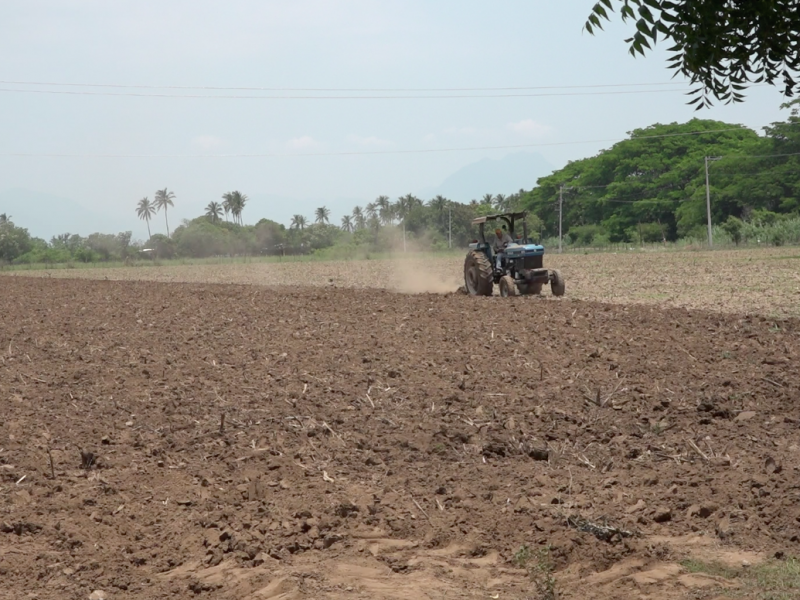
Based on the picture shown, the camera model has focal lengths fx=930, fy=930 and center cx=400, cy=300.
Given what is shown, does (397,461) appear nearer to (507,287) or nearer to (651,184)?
(507,287)

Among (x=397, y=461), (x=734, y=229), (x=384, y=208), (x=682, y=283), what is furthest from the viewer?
(x=384, y=208)

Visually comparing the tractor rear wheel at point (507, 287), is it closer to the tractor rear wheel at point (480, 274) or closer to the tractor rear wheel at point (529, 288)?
the tractor rear wheel at point (529, 288)

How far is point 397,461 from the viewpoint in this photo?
7.76 meters

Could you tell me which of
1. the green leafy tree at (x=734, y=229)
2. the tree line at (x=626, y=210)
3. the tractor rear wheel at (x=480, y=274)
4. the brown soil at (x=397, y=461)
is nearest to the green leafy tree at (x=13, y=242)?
the tree line at (x=626, y=210)

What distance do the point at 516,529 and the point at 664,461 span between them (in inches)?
78.9

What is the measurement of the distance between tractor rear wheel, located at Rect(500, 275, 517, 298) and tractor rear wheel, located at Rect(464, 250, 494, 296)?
13.3 inches

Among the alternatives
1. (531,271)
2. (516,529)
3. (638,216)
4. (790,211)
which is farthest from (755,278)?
(638,216)

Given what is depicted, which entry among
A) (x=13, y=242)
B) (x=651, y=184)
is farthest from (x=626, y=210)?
(x=13, y=242)

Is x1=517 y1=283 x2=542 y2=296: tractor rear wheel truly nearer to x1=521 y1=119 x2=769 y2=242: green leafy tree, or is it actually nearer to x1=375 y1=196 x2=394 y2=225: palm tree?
x1=521 y1=119 x2=769 y2=242: green leafy tree

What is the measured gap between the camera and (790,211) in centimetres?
7400

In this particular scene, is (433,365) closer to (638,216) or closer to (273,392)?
(273,392)

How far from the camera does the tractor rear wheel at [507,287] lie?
63.1ft

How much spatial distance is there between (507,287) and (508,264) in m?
0.74

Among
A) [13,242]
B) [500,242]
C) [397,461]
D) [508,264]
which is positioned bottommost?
[397,461]
